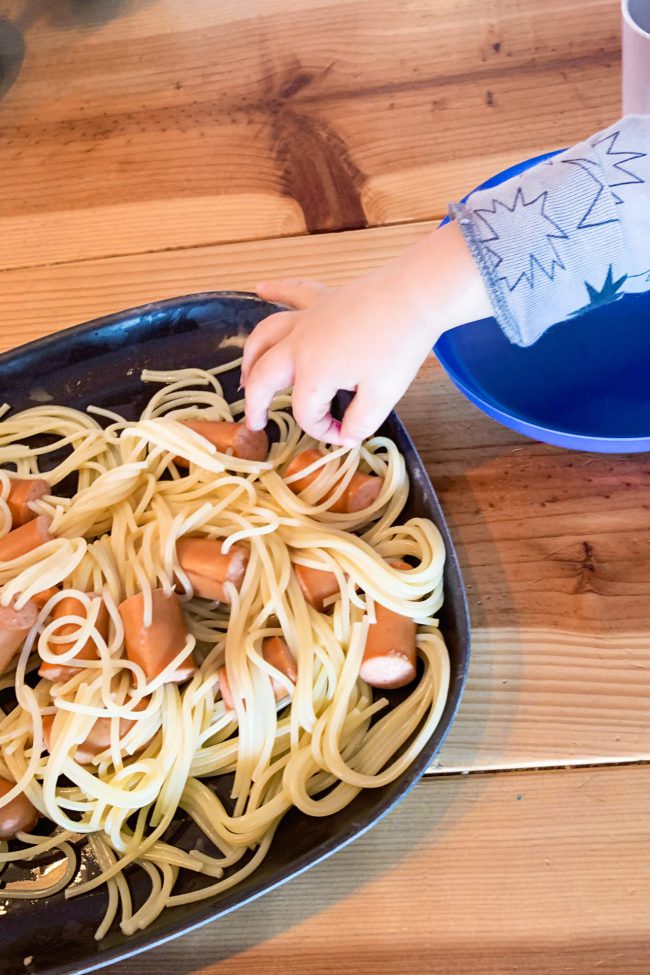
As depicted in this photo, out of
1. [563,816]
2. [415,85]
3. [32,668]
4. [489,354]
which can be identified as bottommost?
[563,816]

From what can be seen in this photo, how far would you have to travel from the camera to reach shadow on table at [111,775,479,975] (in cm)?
79

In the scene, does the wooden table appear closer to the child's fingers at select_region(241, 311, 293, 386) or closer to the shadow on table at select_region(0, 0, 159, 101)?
the shadow on table at select_region(0, 0, 159, 101)

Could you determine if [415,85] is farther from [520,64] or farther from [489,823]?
[489,823]

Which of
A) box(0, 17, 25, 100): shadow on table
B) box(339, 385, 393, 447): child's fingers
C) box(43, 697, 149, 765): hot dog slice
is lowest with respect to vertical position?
box(43, 697, 149, 765): hot dog slice

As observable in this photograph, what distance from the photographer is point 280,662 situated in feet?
2.79

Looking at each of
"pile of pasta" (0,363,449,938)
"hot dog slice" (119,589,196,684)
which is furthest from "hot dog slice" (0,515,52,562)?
"hot dog slice" (119,589,196,684)

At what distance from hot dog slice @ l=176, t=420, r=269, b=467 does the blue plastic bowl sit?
22 centimetres

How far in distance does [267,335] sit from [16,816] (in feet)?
1.72

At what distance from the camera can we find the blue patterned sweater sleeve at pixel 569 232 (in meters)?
0.71

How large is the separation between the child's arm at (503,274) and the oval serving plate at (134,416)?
0.17 m

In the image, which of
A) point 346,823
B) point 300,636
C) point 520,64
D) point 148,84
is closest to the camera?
point 346,823

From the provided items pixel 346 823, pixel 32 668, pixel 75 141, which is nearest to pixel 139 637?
pixel 32 668

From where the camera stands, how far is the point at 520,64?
1.29 m

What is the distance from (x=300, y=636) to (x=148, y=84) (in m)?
1.01
